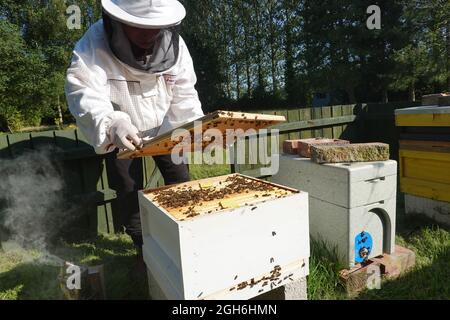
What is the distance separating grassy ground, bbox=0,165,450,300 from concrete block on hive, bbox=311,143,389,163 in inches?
24.2

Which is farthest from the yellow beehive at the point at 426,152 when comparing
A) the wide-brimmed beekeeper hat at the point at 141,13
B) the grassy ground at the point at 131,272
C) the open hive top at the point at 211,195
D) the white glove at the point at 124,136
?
the white glove at the point at 124,136

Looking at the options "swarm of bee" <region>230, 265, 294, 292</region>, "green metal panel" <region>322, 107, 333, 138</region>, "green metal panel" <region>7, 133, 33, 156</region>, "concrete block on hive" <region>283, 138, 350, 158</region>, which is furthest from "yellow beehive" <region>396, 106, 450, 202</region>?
"green metal panel" <region>7, 133, 33, 156</region>

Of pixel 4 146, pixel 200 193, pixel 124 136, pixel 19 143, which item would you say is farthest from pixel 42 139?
pixel 200 193

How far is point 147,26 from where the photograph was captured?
62.6 inches

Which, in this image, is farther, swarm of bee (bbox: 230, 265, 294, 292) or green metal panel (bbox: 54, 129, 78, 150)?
green metal panel (bbox: 54, 129, 78, 150)

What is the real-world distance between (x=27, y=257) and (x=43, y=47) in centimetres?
1793

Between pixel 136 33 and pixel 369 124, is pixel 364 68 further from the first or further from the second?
pixel 136 33

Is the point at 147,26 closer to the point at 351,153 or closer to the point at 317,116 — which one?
the point at 351,153

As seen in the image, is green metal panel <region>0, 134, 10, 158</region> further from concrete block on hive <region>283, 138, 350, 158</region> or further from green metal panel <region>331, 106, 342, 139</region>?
green metal panel <region>331, 106, 342, 139</region>

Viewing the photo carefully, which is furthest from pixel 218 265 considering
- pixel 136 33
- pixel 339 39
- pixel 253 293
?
pixel 339 39

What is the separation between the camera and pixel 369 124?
5316 mm

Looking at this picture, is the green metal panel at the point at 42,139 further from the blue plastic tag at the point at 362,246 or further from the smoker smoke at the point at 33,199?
the blue plastic tag at the point at 362,246

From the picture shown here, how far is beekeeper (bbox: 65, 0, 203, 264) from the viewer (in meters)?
1.60

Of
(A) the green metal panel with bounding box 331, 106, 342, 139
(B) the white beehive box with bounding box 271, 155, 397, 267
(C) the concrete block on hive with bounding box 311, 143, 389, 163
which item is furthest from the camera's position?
(A) the green metal panel with bounding box 331, 106, 342, 139
